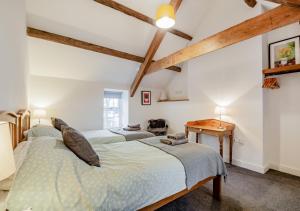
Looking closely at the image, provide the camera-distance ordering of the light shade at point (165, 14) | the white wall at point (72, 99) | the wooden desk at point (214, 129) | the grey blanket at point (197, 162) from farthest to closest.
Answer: the white wall at point (72, 99) → the wooden desk at point (214, 129) → the light shade at point (165, 14) → the grey blanket at point (197, 162)

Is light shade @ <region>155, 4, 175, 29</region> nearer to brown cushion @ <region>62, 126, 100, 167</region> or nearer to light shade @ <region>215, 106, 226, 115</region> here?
brown cushion @ <region>62, 126, 100, 167</region>

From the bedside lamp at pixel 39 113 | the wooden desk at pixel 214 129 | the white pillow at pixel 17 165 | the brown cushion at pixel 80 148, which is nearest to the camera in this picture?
the white pillow at pixel 17 165

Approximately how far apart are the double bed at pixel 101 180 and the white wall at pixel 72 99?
2.71 metres

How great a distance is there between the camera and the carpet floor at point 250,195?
1.95 m

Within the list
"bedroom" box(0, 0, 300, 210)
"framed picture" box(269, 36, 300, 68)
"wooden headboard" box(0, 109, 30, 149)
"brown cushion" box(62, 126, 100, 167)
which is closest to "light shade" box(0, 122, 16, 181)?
"wooden headboard" box(0, 109, 30, 149)

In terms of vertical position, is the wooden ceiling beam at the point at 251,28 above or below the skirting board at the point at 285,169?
above

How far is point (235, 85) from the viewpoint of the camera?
3402mm

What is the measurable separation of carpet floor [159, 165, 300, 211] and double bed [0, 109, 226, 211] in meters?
0.38

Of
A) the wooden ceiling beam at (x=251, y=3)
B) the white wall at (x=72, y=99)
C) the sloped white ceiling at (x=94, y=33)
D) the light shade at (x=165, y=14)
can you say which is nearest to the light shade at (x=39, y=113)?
the white wall at (x=72, y=99)

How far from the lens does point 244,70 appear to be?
128 inches

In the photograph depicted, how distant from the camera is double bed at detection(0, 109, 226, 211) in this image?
0.99 m

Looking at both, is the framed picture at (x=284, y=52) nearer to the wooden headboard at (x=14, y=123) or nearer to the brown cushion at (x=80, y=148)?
the brown cushion at (x=80, y=148)

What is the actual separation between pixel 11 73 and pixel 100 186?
1.38 m

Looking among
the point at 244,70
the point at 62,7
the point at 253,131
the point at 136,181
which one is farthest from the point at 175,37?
the point at 136,181
